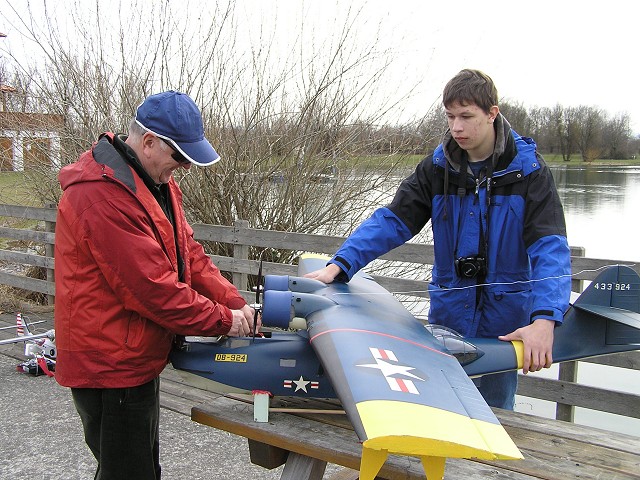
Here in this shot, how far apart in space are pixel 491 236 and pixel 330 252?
2.68 m

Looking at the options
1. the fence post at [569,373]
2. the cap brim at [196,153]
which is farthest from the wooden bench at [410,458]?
the fence post at [569,373]

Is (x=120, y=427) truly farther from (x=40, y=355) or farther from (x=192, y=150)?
(x=40, y=355)

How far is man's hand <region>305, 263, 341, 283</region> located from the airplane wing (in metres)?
0.23

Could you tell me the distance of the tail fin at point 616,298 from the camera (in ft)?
8.86

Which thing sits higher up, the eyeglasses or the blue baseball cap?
the blue baseball cap

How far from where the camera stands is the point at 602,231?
13.2 metres

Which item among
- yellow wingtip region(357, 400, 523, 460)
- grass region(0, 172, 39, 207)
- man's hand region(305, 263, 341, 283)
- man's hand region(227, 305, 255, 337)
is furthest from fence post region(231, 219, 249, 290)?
grass region(0, 172, 39, 207)

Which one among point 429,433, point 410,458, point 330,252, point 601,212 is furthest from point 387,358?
point 601,212

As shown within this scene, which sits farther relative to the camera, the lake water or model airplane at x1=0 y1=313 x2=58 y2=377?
the lake water

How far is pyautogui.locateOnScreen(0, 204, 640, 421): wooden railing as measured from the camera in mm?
3967

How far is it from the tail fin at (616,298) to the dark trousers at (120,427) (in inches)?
75.7

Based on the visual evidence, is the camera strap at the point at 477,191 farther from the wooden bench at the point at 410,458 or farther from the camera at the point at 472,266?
the wooden bench at the point at 410,458

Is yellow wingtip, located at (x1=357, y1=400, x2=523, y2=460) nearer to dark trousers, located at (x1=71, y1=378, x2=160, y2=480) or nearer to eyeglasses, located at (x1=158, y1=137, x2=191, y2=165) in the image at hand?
dark trousers, located at (x1=71, y1=378, x2=160, y2=480)

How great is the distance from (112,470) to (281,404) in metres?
Answer: 0.70
